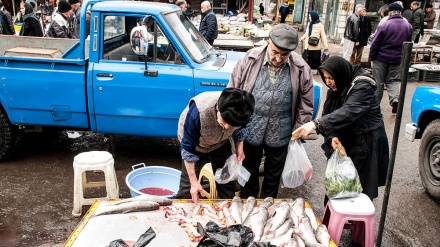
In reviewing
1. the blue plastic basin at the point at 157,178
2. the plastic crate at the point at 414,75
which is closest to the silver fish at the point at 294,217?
the blue plastic basin at the point at 157,178

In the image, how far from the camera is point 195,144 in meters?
3.35

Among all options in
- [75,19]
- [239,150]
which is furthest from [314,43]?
[239,150]

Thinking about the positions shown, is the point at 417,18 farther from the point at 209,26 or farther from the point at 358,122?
the point at 358,122

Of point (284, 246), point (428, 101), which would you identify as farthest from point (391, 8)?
point (284, 246)

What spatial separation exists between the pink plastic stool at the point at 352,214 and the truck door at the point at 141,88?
240cm

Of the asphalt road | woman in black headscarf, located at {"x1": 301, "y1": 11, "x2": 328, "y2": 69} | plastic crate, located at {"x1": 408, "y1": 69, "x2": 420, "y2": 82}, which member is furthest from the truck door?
plastic crate, located at {"x1": 408, "y1": 69, "x2": 420, "y2": 82}

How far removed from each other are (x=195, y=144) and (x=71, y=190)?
90.6 inches

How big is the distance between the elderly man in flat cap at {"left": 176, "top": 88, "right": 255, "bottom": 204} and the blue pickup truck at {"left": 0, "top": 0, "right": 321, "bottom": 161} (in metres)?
1.47

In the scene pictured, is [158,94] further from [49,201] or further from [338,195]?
[338,195]

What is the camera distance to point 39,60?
4.98 metres

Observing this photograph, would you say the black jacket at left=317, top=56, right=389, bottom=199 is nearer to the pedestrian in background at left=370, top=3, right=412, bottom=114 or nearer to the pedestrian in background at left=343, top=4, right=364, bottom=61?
the pedestrian in background at left=370, top=3, right=412, bottom=114

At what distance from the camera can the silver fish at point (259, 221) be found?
3.10 m

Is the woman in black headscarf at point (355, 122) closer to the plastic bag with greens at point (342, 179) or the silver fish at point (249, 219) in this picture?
the plastic bag with greens at point (342, 179)

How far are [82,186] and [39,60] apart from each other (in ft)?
5.91
